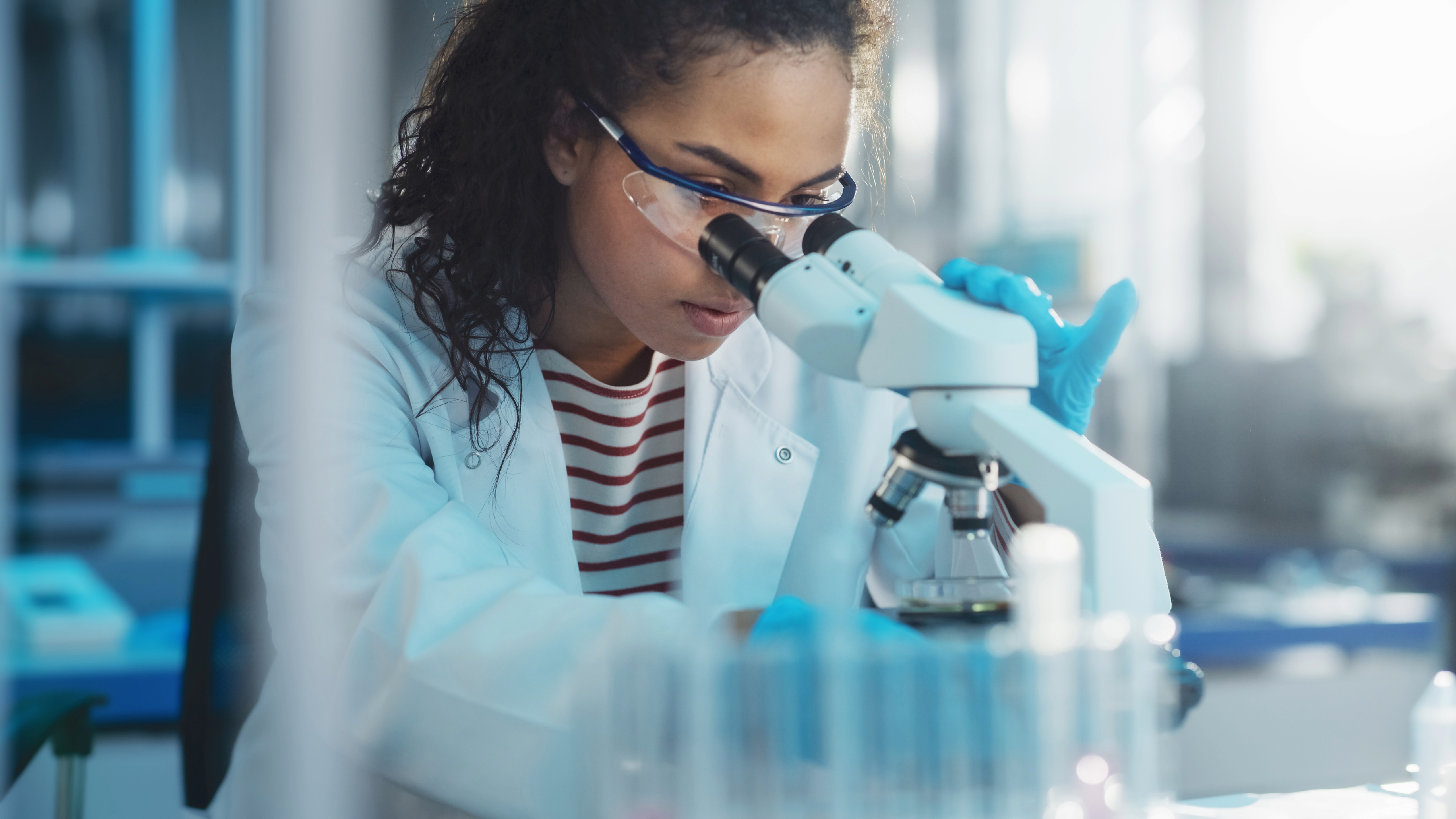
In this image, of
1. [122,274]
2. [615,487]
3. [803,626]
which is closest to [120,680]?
[122,274]

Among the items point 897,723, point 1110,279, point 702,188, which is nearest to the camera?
point 897,723

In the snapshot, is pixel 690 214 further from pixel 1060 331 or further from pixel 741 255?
pixel 1060 331

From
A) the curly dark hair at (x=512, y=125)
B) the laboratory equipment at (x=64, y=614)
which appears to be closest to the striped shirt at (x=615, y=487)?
the curly dark hair at (x=512, y=125)

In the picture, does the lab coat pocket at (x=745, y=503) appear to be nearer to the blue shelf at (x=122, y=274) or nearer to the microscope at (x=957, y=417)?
the microscope at (x=957, y=417)

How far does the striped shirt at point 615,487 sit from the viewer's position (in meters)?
1.45

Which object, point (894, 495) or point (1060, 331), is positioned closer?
point (894, 495)

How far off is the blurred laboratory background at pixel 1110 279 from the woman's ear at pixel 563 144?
238 mm

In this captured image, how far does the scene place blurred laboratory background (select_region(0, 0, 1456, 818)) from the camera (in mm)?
2113

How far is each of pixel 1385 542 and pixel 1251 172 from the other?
147 cm

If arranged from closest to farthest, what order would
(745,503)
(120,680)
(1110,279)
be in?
(745,503)
(120,680)
(1110,279)

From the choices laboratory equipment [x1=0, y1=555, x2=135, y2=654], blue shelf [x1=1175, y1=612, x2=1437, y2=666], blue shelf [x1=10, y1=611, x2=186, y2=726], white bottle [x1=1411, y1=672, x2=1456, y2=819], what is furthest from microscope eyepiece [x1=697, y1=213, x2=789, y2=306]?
blue shelf [x1=1175, y1=612, x2=1437, y2=666]

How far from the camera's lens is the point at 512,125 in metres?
1.35

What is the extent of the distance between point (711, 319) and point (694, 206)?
158mm

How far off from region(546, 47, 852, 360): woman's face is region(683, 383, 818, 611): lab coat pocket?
0.54ft
